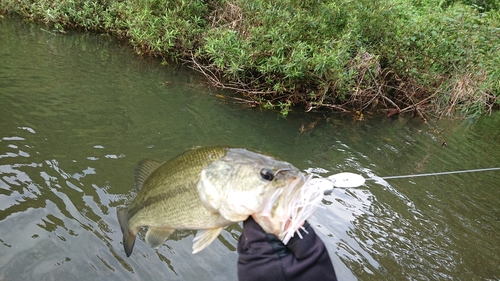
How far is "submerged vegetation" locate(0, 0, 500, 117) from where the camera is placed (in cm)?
951

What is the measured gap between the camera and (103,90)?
8305 mm

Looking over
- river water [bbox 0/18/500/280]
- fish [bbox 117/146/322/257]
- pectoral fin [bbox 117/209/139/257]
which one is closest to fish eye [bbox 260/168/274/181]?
fish [bbox 117/146/322/257]

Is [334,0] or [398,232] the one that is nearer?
[398,232]

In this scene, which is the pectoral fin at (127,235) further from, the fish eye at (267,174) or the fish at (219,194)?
the fish eye at (267,174)

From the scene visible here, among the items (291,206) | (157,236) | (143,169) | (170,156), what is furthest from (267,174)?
(170,156)

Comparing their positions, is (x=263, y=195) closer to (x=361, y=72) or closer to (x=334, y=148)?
(x=334, y=148)

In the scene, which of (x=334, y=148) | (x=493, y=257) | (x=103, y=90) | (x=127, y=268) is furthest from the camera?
(x=103, y=90)

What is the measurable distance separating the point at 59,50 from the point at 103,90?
3.91 meters

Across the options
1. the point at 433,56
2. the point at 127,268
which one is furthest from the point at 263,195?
the point at 433,56

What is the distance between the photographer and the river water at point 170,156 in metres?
3.96

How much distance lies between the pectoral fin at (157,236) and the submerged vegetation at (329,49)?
274 inches

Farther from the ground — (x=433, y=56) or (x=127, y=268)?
(x=433, y=56)

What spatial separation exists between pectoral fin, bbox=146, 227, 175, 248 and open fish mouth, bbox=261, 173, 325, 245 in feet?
2.94

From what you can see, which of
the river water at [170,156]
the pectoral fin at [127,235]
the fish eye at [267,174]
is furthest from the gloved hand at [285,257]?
the river water at [170,156]
